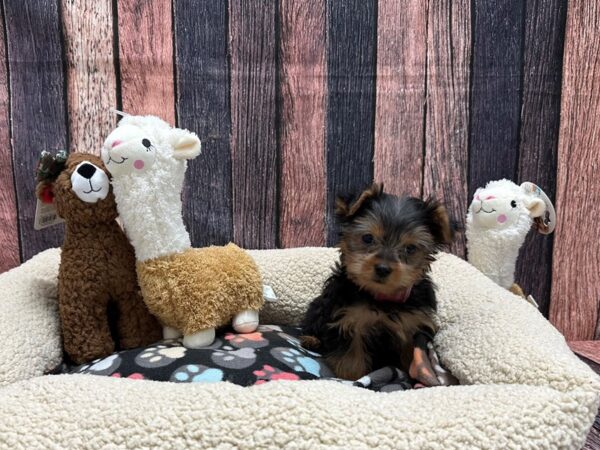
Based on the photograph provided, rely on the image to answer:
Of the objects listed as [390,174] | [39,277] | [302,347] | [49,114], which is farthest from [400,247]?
[49,114]

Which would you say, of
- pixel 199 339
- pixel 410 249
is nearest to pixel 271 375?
pixel 199 339

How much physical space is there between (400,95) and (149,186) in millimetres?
1418

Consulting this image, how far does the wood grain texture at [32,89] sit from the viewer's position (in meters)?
2.32

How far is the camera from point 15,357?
1.66 m

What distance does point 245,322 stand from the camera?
2.02 m

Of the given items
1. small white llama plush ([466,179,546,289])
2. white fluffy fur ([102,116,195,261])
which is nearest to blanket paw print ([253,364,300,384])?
white fluffy fur ([102,116,195,261])

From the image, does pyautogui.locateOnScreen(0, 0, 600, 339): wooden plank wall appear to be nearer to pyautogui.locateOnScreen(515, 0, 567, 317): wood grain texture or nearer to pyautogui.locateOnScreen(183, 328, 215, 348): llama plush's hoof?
pyautogui.locateOnScreen(515, 0, 567, 317): wood grain texture

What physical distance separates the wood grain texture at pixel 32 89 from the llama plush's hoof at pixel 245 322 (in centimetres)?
120

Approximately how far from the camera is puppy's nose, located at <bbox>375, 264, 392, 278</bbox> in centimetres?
179

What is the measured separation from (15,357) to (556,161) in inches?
102

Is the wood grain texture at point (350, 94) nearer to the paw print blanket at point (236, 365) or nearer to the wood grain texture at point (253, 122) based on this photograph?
the wood grain texture at point (253, 122)

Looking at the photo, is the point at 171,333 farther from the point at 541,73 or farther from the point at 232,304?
the point at 541,73

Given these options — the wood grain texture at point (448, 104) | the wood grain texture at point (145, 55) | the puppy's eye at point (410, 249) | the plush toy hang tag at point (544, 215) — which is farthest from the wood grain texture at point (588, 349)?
the wood grain texture at point (145, 55)

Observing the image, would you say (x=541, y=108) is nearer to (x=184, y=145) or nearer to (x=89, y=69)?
(x=184, y=145)
